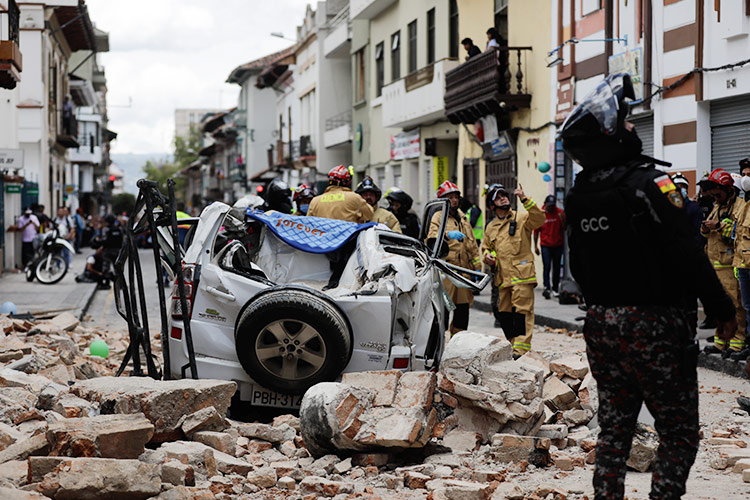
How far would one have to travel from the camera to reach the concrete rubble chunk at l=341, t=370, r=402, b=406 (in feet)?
21.0

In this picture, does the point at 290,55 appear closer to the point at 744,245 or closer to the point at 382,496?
the point at 744,245

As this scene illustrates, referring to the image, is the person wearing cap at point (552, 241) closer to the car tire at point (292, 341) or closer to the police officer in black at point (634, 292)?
the car tire at point (292, 341)

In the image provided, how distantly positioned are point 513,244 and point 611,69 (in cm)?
889

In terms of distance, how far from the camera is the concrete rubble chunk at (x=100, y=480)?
509 centimetres

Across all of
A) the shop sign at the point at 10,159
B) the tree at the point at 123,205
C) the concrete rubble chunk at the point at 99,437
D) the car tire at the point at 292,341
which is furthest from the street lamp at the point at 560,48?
the tree at the point at 123,205

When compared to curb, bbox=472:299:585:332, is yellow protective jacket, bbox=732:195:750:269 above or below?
above

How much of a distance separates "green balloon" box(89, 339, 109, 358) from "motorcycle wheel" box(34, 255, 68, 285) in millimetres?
12418

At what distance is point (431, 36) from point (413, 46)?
66.7 inches

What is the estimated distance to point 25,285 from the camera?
22938 millimetres

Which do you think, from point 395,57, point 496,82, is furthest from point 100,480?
point 395,57

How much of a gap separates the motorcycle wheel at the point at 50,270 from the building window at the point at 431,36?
1130 centimetres

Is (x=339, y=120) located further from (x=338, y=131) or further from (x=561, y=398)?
(x=561, y=398)

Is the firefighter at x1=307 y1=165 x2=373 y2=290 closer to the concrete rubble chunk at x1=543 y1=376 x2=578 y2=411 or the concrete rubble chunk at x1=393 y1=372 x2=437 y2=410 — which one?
the concrete rubble chunk at x1=543 y1=376 x2=578 y2=411

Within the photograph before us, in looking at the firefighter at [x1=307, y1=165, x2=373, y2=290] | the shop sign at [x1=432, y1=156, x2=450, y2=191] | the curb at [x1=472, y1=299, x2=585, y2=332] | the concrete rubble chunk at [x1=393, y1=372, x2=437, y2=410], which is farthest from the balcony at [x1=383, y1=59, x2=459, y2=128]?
the concrete rubble chunk at [x1=393, y1=372, x2=437, y2=410]
